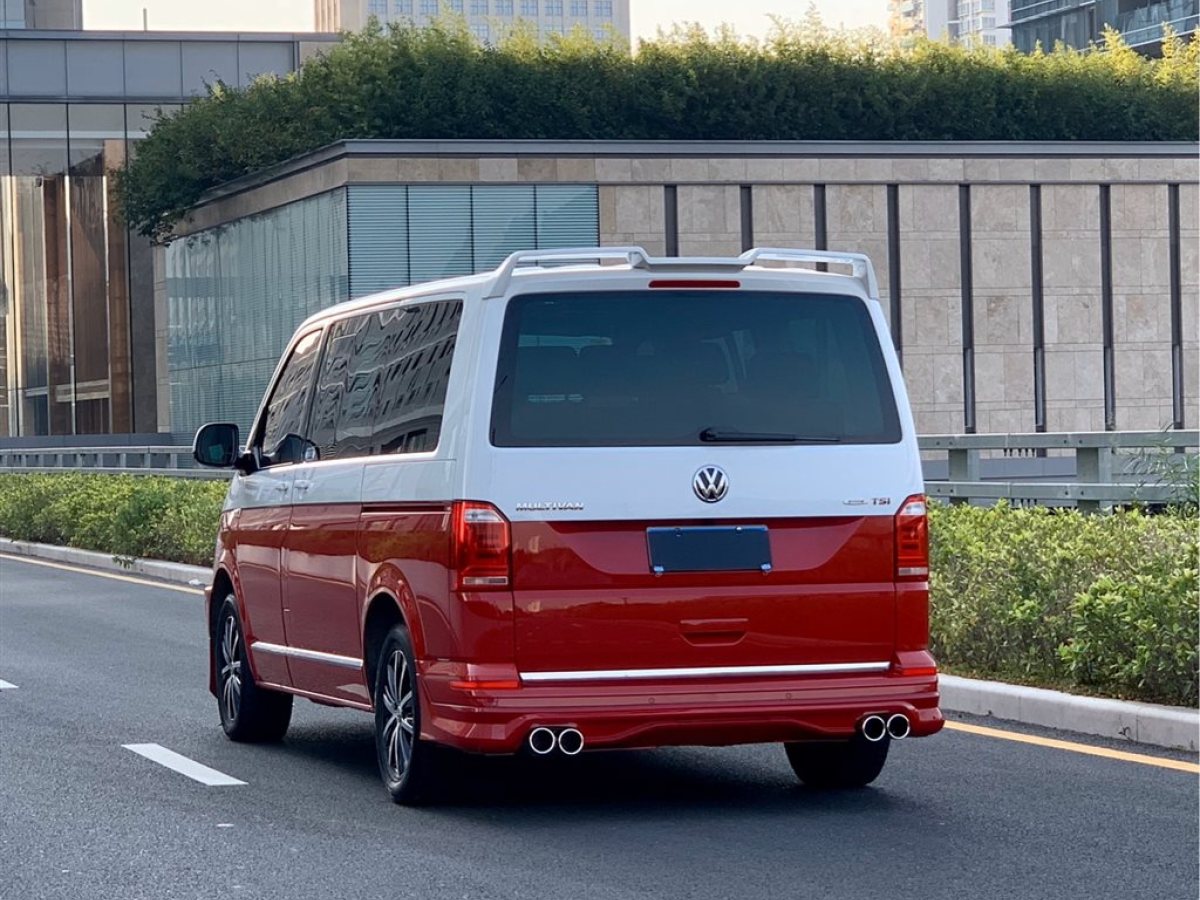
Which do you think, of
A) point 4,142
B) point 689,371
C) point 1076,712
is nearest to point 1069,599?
point 1076,712

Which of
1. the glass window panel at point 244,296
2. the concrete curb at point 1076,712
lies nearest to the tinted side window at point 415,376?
the concrete curb at point 1076,712

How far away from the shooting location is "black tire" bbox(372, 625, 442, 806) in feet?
27.2

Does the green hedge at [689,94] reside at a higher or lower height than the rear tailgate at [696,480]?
higher

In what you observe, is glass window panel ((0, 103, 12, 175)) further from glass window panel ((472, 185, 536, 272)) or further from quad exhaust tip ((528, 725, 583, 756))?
quad exhaust tip ((528, 725, 583, 756))

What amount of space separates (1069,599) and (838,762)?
2.82m

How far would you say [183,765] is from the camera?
32.0ft

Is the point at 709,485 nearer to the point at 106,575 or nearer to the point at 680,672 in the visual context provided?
the point at 680,672

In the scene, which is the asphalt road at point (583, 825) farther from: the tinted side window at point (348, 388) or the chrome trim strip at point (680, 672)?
the tinted side window at point (348, 388)

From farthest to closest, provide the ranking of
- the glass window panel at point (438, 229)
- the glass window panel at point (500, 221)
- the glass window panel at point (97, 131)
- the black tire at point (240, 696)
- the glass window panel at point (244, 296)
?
1. the glass window panel at point (97, 131)
2. the glass window panel at point (244, 296)
3. the glass window panel at point (500, 221)
4. the glass window panel at point (438, 229)
5. the black tire at point (240, 696)

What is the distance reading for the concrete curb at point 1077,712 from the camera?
962cm

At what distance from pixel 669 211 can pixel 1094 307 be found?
10.1 m

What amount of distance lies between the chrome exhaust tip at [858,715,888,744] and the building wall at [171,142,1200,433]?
41.1 metres

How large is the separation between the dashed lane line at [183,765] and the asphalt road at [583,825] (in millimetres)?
75

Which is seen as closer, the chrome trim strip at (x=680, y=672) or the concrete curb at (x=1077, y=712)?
the chrome trim strip at (x=680, y=672)
